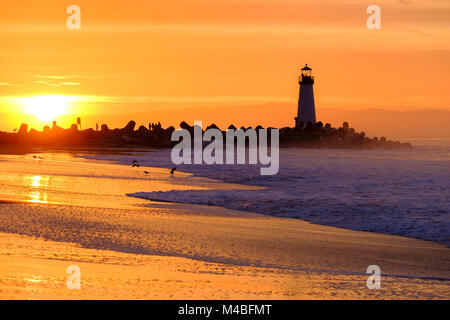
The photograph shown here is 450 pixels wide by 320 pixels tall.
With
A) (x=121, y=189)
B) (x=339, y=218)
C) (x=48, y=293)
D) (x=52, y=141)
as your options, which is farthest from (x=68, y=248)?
(x=52, y=141)

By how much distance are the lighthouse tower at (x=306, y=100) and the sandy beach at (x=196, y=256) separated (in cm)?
5417

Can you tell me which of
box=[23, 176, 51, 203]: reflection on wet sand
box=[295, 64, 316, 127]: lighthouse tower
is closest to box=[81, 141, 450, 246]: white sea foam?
box=[23, 176, 51, 203]: reflection on wet sand

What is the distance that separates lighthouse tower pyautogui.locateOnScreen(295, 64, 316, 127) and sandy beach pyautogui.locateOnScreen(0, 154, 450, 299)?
178 ft

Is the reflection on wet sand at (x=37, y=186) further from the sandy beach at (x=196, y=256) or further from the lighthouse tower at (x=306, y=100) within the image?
the lighthouse tower at (x=306, y=100)

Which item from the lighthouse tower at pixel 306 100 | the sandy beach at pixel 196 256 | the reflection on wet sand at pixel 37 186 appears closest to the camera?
the sandy beach at pixel 196 256

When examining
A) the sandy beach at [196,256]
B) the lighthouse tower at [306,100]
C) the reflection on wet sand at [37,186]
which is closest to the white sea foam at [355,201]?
the sandy beach at [196,256]

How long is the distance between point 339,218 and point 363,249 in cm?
340

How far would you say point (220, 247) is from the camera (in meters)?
8.02

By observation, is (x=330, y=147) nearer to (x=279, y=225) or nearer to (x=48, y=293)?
(x=279, y=225)

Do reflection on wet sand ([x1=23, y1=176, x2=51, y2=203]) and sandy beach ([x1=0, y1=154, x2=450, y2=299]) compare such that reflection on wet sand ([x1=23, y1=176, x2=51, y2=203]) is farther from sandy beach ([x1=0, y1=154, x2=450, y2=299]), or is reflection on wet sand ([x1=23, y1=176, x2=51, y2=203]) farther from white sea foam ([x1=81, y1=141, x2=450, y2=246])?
white sea foam ([x1=81, y1=141, x2=450, y2=246])

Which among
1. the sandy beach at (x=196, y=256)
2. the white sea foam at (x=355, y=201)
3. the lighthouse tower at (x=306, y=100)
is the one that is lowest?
the sandy beach at (x=196, y=256)

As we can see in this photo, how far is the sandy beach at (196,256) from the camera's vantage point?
5527 millimetres

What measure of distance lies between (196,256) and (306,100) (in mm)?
60309

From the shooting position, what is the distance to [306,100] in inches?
2611
